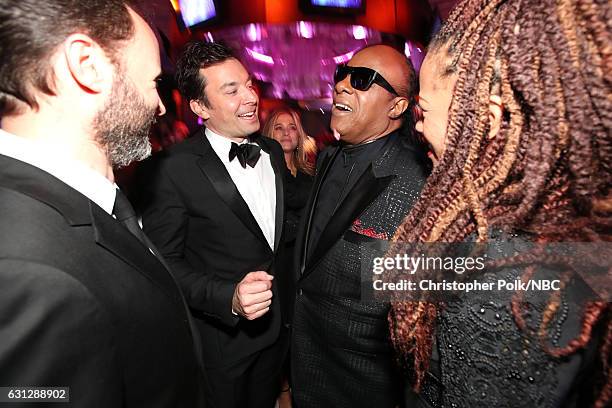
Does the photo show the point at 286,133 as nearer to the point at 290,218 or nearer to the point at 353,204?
the point at 290,218

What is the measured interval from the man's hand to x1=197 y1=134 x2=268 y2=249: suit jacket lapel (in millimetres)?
503

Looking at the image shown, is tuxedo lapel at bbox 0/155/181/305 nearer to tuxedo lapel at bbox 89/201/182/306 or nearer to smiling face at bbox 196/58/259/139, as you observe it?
tuxedo lapel at bbox 89/201/182/306

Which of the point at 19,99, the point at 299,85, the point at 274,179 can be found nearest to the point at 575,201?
the point at 19,99

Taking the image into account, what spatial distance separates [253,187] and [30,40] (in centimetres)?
160

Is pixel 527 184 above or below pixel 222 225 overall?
above

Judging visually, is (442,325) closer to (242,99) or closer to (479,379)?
(479,379)

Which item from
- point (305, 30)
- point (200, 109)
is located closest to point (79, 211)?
point (200, 109)

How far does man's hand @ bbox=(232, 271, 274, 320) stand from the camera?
1798 millimetres

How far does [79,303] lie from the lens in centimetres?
88

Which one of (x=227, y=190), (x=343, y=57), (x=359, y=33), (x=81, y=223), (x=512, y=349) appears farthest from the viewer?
(x=343, y=57)

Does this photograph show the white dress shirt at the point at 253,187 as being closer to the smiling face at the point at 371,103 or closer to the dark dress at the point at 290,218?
the dark dress at the point at 290,218

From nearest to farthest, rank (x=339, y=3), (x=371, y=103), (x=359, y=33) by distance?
(x=371, y=103) < (x=339, y=3) < (x=359, y=33)

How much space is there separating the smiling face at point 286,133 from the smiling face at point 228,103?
2085 millimetres

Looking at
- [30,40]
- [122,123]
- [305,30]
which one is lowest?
[122,123]
